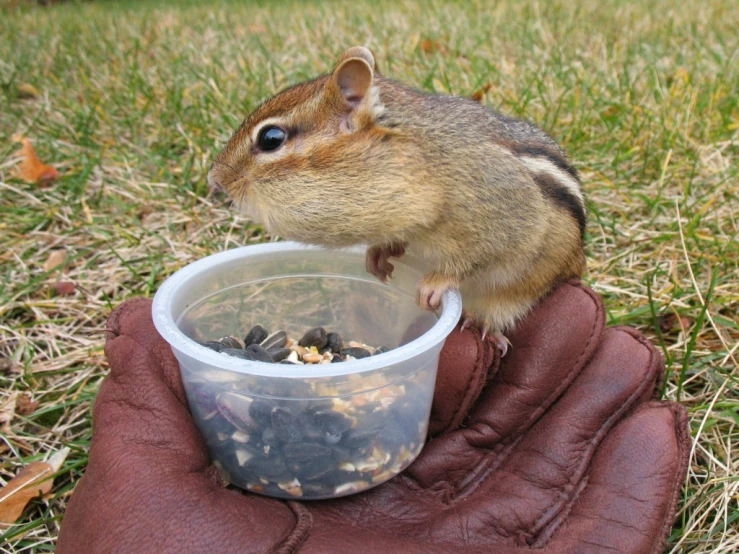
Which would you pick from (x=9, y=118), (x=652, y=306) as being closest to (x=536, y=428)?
(x=652, y=306)

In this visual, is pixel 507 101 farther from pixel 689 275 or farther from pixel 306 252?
pixel 306 252

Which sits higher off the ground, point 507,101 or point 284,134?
point 284,134

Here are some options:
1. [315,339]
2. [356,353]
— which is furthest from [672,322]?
[315,339]

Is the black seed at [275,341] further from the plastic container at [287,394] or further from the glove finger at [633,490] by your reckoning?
the glove finger at [633,490]

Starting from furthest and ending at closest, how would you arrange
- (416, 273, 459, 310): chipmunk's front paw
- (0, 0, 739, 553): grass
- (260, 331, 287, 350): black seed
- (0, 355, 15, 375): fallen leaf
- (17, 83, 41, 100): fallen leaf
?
1. (17, 83, 41, 100): fallen leaf
2. (0, 355, 15, 375): fallen leaf
3. (0, 0, 739, 553): grass
4. (260, 331, 287, 350): black seed
5. (416, 273, 459, 310): chipmunk's front paw

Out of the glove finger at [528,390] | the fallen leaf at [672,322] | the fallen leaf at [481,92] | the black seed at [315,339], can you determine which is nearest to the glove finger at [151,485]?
the black seed at [315,339]

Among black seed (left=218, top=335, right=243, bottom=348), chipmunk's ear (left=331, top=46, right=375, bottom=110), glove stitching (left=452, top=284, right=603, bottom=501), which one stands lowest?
glove stitching (left=452, top=284, right=603, bottom=501)

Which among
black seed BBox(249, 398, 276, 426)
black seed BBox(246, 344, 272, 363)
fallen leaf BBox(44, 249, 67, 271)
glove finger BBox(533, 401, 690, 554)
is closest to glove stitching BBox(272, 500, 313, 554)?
black seed BBox(249, 398, 276, 426)

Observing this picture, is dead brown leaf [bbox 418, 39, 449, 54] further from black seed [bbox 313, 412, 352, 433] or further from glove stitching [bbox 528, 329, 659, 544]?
black seed [bbox 313, 412, 352, 433]
